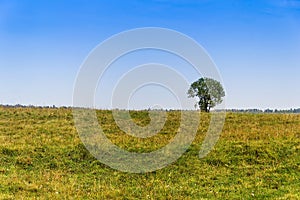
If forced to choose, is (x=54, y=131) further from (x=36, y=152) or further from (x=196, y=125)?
(x=196, y=125)

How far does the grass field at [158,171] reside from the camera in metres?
15.5

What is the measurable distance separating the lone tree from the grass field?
34928mm

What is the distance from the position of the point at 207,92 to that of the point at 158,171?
48.6 m

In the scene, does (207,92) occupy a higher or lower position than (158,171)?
higher

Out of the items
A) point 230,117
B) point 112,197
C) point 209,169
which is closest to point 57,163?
point 112,197

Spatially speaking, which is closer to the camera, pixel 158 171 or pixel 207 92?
pixel 158 171

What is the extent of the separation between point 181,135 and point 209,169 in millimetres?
6649

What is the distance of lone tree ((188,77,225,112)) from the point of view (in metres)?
65.2

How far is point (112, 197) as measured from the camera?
14836 millimetres

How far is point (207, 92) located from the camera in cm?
6638

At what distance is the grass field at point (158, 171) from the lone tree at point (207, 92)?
1375 inches

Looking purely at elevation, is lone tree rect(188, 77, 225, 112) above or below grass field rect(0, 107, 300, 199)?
above

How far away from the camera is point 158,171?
62.1 feet

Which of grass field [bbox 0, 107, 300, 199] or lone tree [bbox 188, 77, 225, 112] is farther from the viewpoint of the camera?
lone tree [bbox 188, 77, 225, 112]
